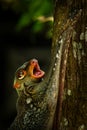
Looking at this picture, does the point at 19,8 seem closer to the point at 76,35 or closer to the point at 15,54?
the point at 15,54

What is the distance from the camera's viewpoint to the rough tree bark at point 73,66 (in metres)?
3.56

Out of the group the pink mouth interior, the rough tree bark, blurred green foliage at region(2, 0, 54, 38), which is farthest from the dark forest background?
the rough tree bark

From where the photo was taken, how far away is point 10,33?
11.3m

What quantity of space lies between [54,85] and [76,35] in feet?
1.41

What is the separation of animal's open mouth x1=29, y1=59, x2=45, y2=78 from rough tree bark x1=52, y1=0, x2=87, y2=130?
42 cm

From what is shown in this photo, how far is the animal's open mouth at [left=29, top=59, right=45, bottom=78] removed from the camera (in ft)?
13.3

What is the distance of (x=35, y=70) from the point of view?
4.14 metres

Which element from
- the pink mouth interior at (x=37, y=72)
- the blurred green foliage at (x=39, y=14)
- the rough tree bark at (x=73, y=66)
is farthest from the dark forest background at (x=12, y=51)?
the rough tree bark at (x=73, y=66)

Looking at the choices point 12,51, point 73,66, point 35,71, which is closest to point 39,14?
point 35,71

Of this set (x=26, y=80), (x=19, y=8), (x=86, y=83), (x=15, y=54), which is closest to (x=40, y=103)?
(x=26, y=80)

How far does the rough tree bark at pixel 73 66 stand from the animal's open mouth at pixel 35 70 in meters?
0.42

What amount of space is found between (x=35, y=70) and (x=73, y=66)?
0.60m

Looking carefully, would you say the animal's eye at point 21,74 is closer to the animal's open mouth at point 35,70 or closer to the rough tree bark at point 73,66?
the animal's open mouth at point 35,70

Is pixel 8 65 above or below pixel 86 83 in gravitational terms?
below
